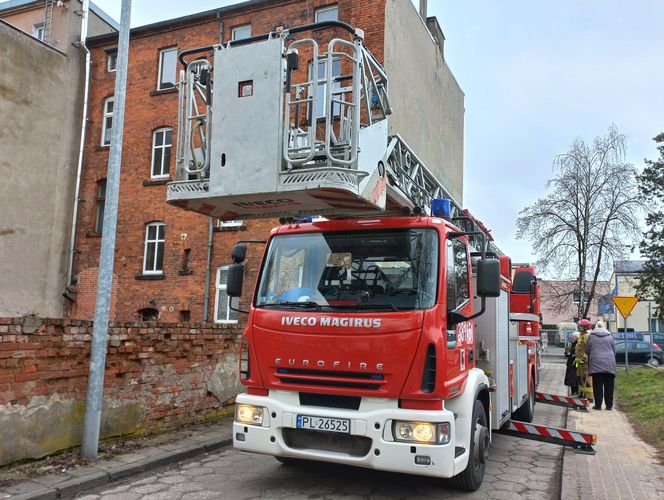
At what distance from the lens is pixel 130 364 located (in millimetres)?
6930

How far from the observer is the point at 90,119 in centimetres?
2189

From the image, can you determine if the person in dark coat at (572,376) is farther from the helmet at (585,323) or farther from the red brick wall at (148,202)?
the red brick wall at (148,202)

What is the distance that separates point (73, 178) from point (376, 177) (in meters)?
19.2

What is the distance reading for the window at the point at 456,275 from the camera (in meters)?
5.11

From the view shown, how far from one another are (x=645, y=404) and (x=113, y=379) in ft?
32.3

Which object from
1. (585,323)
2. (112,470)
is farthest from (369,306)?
(585,323)

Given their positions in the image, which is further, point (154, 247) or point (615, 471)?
point (154, 247)

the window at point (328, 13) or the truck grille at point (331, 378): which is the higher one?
the window at point (328, 13)

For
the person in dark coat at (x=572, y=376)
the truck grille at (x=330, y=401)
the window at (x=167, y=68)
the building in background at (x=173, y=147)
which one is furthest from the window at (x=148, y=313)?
the truck grille at (x=330, y=401)

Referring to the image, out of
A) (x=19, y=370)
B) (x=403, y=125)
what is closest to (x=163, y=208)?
(x=403, y=125)

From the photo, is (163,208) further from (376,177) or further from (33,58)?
(376,177)

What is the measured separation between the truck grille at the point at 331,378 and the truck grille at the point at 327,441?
40 centimetres

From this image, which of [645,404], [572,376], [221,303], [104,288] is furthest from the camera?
[221,303]

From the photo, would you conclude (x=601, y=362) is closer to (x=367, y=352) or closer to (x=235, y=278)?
(x=367, y=352)
